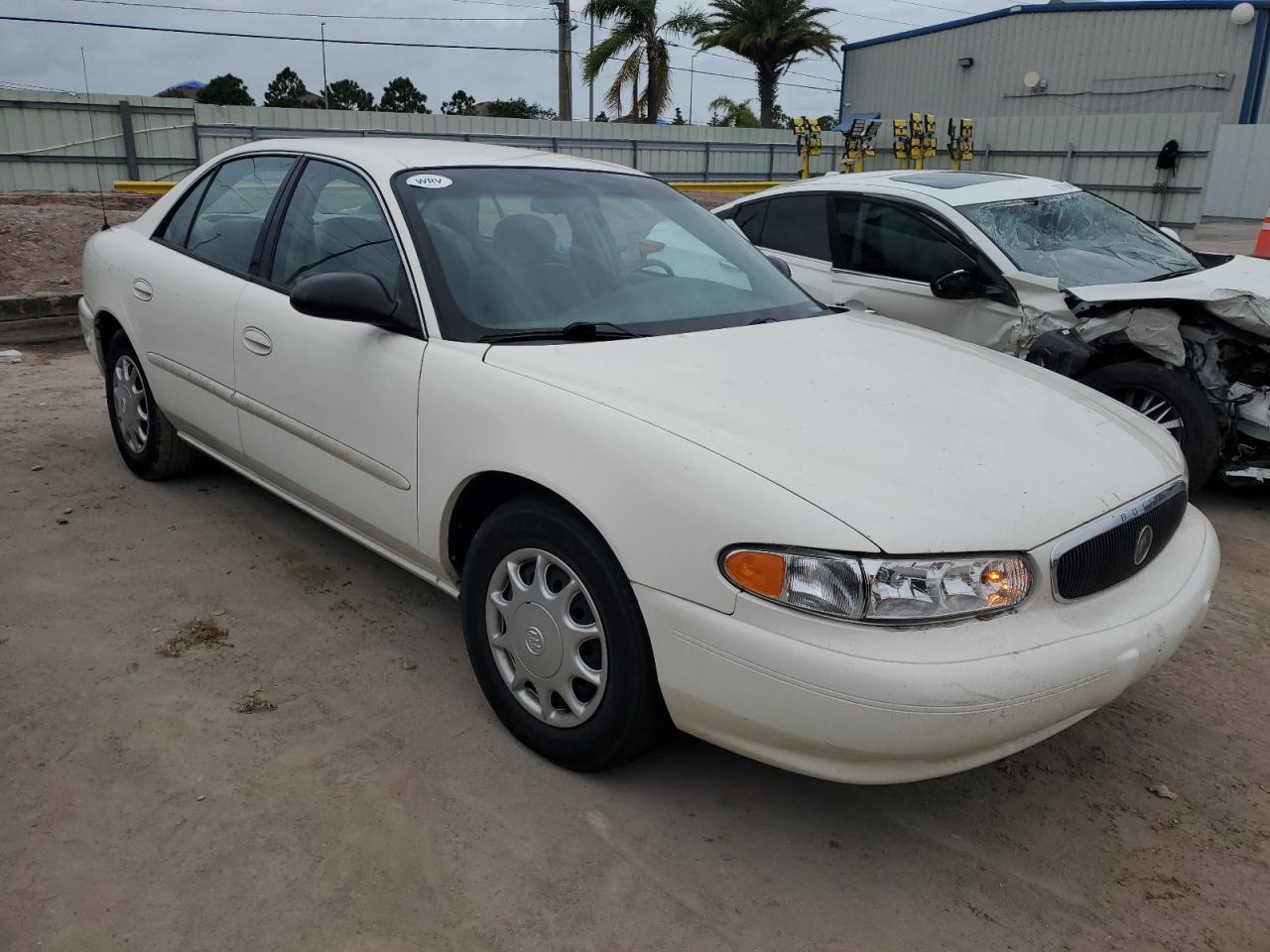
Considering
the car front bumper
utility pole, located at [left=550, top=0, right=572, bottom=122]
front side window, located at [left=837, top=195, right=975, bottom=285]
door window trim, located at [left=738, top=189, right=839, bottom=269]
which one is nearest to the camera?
the car front bumper

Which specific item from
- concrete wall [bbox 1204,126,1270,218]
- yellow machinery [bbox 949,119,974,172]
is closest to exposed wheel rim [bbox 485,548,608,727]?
yellow machinery [bbox 949,119,974,172]

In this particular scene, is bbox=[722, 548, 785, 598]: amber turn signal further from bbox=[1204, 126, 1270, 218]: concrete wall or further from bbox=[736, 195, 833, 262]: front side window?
bbox=[1204, 126, 1270, 218]: concrete wall

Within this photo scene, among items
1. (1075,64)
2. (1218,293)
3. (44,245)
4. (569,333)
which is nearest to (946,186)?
(1218,293)

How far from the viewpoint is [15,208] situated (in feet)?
36.4

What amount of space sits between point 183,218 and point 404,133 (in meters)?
19.1

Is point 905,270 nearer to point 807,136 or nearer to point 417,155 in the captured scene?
point 417,155

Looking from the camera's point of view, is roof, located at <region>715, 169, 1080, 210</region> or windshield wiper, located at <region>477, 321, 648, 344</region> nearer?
windshield wiper, located at <region>477, 321, 648, 344</region>

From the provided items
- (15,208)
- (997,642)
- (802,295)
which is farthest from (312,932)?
(15,208)

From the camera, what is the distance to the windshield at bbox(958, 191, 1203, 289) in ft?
18.0

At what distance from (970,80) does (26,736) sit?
117ft

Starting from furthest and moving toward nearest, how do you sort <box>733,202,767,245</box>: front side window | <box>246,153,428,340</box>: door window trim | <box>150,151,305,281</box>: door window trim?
<box>733,202,767,245</box>: front side window < <box>150,151,305,281</box>: door window trim < <box>246,153,428,340</box>: door window trim

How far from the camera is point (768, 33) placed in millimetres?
33438

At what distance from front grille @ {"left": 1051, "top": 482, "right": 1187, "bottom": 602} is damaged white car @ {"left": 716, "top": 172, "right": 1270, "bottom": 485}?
195 cm

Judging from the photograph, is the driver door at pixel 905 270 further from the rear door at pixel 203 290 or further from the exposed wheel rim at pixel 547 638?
the exposed wheel rim at pixel 547 638
